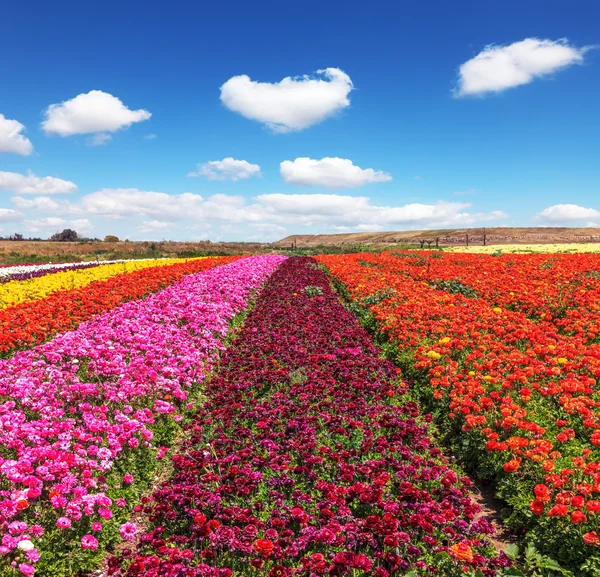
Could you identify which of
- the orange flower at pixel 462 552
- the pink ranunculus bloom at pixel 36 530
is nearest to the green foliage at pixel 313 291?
the pink ranunculus bloom at pixel 36 530

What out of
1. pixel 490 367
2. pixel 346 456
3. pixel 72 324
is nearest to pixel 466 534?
pixel 346 456

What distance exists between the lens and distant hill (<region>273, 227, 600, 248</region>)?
91250mm

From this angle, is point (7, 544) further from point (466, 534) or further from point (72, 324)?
point (72, 324)

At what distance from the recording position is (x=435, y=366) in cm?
805

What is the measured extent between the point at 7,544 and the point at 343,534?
3.12m

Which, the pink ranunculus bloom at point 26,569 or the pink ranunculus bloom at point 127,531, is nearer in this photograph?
the pink ranunculus bloom at point 26,569

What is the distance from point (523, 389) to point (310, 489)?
351 centimetres

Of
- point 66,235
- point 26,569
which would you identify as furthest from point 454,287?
point 66,235

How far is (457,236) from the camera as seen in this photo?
122000mm

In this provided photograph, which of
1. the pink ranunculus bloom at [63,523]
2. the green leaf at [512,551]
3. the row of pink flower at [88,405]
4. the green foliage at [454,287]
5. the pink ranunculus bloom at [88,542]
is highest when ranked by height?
the green foliage at [454,287]

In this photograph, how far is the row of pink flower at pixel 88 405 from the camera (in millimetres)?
4441

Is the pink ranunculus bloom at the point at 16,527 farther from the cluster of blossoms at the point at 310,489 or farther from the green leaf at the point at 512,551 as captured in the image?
the green leaf at the point at 512,551

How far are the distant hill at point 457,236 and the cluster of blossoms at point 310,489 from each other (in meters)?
81.2

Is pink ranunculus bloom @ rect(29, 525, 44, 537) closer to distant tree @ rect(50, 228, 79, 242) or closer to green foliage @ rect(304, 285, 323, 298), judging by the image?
green foliage @ rect(304, 285, 323, 298)
